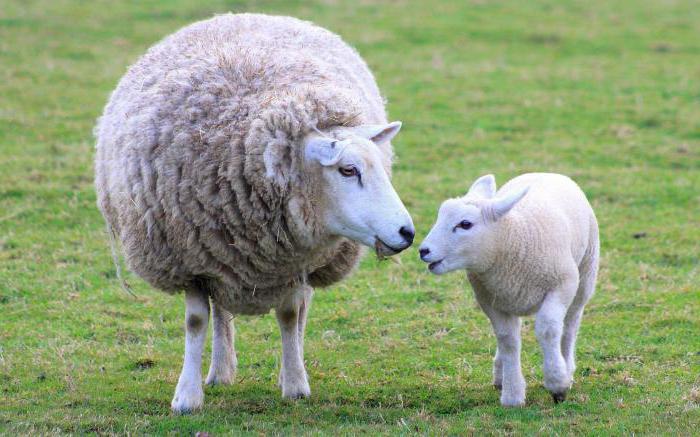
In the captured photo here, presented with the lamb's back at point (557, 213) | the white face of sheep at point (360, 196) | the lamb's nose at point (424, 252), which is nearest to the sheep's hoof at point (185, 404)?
the white face of sheep at point (360, 196)

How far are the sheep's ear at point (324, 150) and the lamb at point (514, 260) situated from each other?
0.67m

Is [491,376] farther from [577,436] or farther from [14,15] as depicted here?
[14,15]

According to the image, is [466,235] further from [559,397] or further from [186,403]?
[186,403]

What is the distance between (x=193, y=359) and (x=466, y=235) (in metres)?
1.69

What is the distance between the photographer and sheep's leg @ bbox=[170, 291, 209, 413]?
5879 millimetres

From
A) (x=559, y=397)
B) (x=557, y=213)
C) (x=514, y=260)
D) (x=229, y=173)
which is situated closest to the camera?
(x=229, y=173)

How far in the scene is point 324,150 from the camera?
5352 millimetres

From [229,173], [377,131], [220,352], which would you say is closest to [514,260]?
[377,131]

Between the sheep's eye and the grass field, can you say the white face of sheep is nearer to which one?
the sheep's eye

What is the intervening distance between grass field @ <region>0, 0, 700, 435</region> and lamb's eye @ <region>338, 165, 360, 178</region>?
4.27ft

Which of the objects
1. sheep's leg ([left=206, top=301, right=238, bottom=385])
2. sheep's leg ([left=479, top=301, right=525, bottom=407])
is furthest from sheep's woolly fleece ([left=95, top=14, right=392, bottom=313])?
sheep's leg ([left=479, top=301, right=525, bottom=407])

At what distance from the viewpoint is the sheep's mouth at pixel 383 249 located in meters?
5.21

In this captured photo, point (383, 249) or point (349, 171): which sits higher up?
point (349, 171)

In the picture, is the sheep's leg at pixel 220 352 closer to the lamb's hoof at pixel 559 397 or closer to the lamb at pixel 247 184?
the lamb at pixel 247 184
